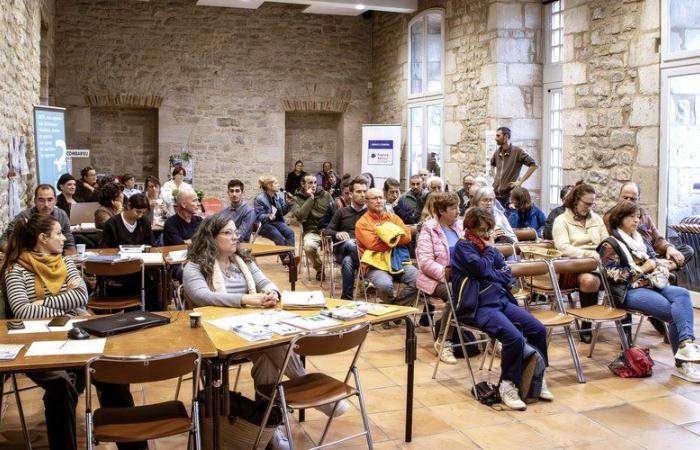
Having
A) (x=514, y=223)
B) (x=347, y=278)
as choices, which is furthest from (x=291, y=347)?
(x=514, y=223)

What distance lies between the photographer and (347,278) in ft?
20.9

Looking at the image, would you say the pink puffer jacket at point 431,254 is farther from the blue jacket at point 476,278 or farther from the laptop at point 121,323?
the laptop at point 121,323

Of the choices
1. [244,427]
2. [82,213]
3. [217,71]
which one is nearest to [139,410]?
[244,427]

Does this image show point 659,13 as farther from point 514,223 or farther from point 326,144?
point 326,144

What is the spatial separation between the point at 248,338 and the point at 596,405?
91.3 inches

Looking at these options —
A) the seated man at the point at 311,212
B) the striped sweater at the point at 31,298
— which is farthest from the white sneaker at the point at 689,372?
the seated man at the point at 311,212

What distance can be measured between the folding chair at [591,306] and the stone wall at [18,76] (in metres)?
4.46

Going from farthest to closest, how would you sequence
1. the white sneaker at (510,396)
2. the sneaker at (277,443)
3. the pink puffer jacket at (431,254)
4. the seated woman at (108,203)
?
1. the seated woman at (108,203)
2. the pink puffer jacket at (431,254)
3. the white sneaker at (510,396)
4. the sneaker at (277,443)

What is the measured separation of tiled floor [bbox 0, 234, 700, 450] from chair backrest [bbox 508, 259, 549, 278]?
2.28 ft

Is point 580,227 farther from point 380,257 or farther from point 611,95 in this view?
point 611,95

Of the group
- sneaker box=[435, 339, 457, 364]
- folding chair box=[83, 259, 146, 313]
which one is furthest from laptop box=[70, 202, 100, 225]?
sneaker box=[435, 339, 457, 364]

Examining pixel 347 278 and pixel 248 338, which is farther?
pixel 347 278

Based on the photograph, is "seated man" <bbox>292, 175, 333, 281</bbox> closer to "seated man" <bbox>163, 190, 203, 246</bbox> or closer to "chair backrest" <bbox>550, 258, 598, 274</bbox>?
"seated man" <bbox>163, 190, 203, 246</bbox>

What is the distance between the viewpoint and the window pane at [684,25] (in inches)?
272
